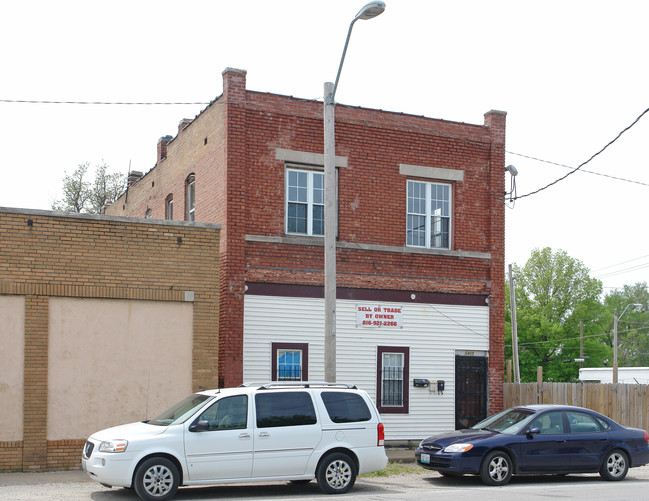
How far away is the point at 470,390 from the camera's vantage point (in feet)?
66.3

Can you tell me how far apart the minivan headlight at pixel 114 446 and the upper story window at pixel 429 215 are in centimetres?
1004

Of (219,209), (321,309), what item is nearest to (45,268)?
(219,209)

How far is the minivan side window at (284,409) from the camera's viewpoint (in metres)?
12.4

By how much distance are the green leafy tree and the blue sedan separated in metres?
65.8

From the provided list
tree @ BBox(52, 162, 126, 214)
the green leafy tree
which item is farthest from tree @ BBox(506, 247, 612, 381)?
tree @ BBox(52, 162, 126, 214)

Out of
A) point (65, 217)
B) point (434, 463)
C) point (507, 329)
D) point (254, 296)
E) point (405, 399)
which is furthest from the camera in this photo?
point (507, 329)

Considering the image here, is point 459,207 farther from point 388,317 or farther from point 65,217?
point 65,217

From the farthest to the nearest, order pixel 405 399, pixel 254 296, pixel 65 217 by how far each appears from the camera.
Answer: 1. pixel 405 399
2. pixel 254 296
3. pixel 65 217

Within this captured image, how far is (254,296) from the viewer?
706 inches

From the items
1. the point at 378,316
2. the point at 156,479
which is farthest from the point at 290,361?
the point at 156,479

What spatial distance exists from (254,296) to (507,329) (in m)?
51.9

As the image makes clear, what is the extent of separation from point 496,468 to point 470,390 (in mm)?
6174

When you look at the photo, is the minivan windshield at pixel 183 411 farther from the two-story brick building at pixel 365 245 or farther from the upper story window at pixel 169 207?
the upper story window at pixel 169 207

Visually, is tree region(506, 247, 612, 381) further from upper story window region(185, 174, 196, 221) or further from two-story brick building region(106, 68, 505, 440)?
upper story window region(185, 174, 196, 221)
